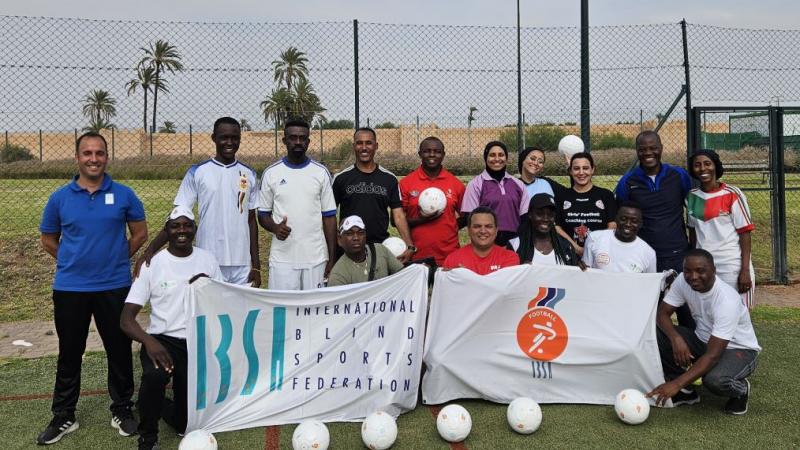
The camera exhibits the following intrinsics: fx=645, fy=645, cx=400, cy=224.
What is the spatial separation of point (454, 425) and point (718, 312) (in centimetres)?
214

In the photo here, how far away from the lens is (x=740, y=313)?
479 cm

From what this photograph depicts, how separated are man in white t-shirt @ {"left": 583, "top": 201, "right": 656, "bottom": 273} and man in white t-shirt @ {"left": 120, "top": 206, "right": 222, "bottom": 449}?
3.10 metres

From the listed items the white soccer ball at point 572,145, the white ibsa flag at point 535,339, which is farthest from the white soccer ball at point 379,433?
the white soccer ball at point 572,145

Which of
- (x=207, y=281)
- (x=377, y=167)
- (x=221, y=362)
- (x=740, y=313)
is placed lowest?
(x=221, y=362)

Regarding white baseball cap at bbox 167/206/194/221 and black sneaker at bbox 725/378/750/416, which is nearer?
white baseball cap at bbox 167/206/194/221

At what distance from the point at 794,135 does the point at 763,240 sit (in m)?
3.13

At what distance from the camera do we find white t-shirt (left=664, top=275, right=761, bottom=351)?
15.5 feet

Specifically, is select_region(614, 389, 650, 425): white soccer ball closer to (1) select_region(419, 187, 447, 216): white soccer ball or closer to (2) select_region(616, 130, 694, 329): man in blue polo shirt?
(2) select_region(616, 130, 694, 329): man in blue polo shirt

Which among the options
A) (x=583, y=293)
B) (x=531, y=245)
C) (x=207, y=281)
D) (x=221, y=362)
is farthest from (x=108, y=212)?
(x=583, y=293)

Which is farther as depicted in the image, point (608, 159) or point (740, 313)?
point (608, 159)

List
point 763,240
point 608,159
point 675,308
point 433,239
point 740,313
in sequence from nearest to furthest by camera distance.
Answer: point 740,313
point 675,308
point 433,239
point 763,240
point 608,159

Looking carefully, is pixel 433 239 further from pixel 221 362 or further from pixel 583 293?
pixel 221 362

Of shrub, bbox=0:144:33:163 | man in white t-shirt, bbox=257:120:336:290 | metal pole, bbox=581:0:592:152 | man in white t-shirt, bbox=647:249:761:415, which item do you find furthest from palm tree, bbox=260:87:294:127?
shrub, bbox=0:144:33:163

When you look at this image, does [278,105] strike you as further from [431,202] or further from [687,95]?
[687,95]
